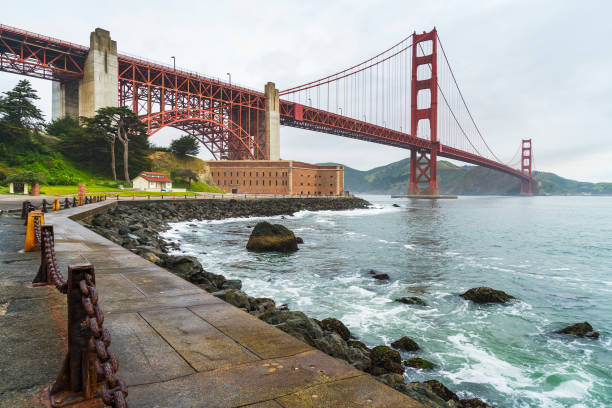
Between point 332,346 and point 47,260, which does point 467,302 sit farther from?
point 47,260

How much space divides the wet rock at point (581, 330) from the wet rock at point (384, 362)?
518 cm

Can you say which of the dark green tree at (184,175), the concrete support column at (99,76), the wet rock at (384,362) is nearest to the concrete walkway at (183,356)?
the wet rock at (384,362)

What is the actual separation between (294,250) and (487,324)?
1130cm

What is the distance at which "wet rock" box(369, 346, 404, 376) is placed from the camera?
231 inches

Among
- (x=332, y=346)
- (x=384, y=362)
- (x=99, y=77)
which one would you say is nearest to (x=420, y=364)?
(x=384, y=362)

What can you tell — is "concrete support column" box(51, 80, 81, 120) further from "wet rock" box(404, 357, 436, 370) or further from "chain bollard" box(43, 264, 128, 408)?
"chain bollard" box(43, 264, 128, 408)

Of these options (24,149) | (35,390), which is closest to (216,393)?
(35,390)

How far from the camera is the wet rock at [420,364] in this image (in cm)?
715

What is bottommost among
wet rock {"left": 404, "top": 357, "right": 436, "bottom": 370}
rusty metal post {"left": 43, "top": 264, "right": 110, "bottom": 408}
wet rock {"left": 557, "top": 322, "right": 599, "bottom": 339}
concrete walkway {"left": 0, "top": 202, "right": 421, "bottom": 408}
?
wet rock {"left": 557, "top": 322, "right": 599, "bottom": 339}

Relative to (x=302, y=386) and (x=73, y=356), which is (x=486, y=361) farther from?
(x=73, y=356)

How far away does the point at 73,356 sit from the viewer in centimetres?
244

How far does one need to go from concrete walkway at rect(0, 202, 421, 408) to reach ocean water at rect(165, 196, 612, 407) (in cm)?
420

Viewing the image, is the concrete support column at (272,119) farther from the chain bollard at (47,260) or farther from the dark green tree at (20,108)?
the chain bollard at (47,260)

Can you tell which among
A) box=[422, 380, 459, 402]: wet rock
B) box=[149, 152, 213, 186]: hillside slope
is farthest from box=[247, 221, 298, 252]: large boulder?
box=[149, 152, 213, 186]: hillside slope
